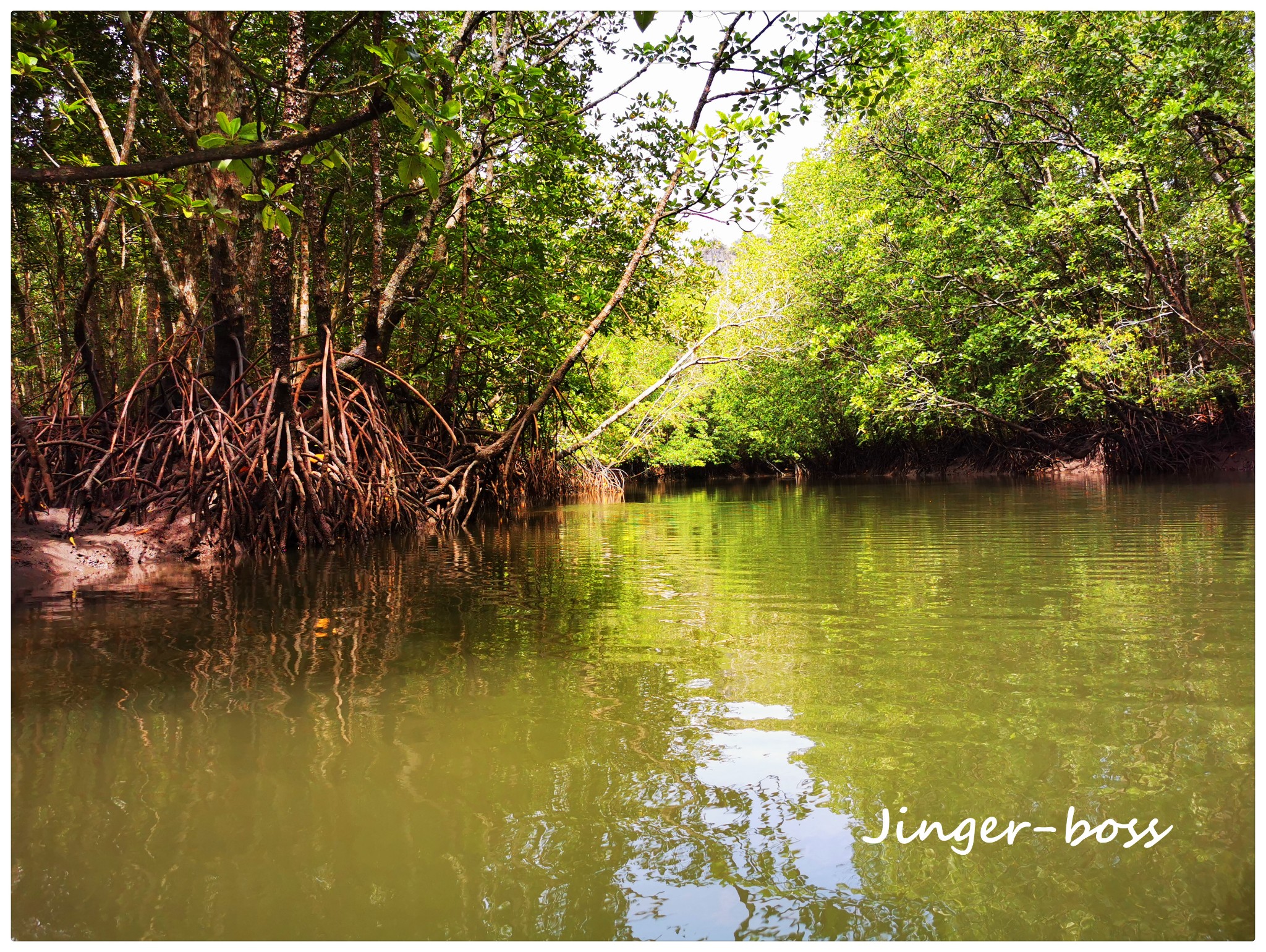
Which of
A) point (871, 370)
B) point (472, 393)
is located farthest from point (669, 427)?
point (472, 393)

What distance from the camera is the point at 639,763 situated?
196cm

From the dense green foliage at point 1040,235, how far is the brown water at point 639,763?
32.0 feet

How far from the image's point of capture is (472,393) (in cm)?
1165

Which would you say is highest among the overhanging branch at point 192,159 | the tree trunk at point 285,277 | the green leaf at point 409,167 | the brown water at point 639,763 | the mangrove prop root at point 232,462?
the tree trunk at point 285,277

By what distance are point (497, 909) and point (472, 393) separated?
10673 mm

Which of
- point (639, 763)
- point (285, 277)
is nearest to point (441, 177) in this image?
point (285, 277)

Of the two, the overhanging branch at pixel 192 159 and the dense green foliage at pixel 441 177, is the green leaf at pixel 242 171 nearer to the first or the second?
the overhanging branch at pixel 192 159

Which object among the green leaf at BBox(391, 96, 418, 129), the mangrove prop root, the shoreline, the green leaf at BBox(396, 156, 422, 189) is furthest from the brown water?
the mangrove prop root

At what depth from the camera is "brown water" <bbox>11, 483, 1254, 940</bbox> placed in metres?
1.40

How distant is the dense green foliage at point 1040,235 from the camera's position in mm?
12883

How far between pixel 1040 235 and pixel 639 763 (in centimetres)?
1732

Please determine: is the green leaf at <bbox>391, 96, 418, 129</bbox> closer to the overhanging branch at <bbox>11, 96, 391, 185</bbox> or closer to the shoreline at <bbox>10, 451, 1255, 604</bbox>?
the overhanging branch at <bbox>11, 96, 391, 185</bbox>

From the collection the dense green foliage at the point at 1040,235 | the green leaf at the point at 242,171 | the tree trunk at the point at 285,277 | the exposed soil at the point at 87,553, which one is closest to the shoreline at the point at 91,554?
the exposed soil at the point at 87,553

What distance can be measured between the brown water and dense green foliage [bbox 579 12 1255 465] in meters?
9.77
